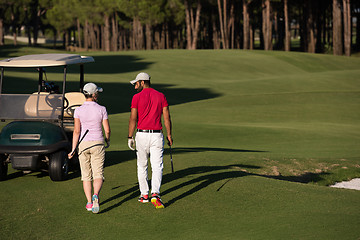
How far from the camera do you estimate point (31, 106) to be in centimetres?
1151

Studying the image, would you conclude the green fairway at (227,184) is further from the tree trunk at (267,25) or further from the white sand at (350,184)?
Result: the tree trunk at (267,25)

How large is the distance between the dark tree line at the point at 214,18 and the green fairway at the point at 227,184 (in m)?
40.7

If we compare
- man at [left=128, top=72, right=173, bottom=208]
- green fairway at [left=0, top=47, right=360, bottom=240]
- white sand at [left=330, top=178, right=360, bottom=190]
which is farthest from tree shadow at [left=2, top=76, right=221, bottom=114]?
man at [left=128, top=72, right=173, bottom=208]

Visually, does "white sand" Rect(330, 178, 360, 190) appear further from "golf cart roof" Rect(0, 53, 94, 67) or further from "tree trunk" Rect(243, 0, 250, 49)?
"tree trunk" Rect(243, 0, 250, 49)

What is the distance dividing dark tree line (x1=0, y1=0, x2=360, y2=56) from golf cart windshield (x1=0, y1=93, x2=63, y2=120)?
191 feet

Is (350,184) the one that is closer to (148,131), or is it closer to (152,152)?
(152,152)

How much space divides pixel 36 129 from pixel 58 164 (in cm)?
80

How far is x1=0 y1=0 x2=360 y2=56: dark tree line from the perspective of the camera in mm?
71000

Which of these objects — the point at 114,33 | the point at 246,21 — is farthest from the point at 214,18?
the point at 114,33

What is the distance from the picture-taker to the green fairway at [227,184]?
8.23m

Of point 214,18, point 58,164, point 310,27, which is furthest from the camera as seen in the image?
point 214,18

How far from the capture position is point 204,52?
64.5 m

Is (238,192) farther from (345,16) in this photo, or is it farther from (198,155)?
(345,16)

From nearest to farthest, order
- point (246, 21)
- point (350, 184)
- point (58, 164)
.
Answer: point (58, 164) → point (350, 184) → point (246, 21)
